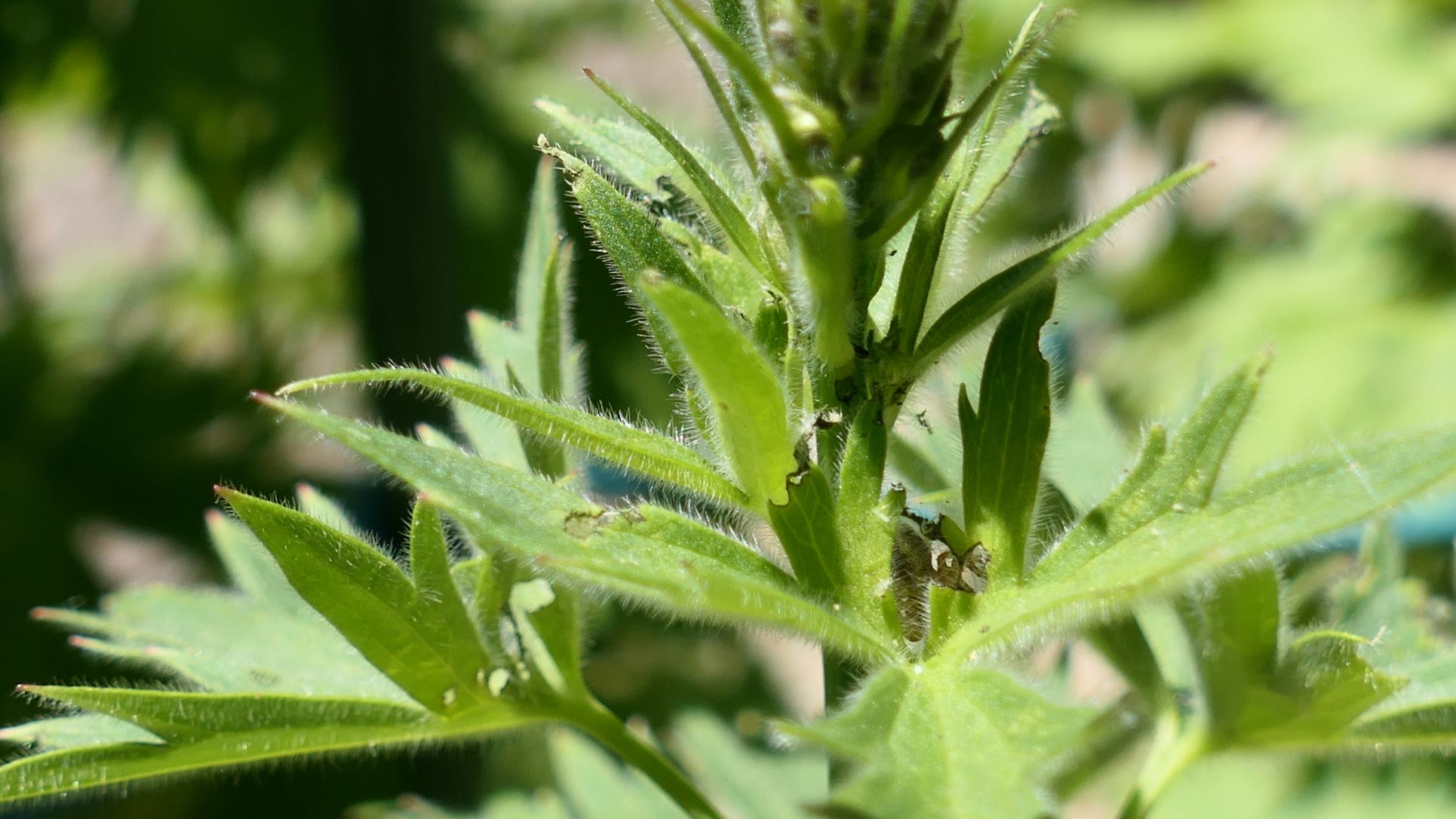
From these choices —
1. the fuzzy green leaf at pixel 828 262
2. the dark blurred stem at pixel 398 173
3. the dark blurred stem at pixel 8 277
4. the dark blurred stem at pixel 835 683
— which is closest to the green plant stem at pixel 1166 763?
the dark blurred stem at pixel 835 683

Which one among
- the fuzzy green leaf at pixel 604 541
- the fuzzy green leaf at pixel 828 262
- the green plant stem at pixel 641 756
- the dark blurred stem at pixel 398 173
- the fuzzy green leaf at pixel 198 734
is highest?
the dark blurred stem at pixel 398 173

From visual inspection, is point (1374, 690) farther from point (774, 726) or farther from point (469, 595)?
point (469, 595)

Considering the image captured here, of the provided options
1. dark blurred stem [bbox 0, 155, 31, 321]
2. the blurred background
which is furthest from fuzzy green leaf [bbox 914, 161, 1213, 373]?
dark blurred stem [bbox 0, 155, 31, 321]

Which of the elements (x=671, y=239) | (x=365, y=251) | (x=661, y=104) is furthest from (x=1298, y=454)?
(x=661, y=104)

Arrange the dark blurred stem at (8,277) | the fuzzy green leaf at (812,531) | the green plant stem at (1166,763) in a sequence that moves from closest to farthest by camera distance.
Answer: the fuzzy green leaf at (812,531), the green plant stem at (1166,763), the dark blurred stem at (8,277)

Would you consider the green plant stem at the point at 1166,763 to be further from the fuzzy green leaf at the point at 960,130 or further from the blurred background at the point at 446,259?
the blurred background at the point at 446,259

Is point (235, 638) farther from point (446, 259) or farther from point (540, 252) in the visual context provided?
Answer: point (446, 259)
